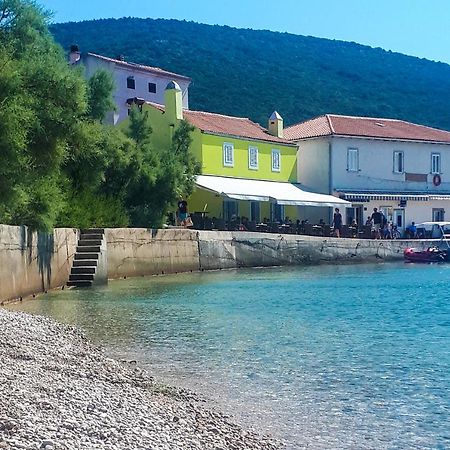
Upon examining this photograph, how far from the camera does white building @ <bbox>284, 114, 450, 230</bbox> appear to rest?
46.7 metres

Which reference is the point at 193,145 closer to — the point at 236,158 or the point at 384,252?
the point at 236,158

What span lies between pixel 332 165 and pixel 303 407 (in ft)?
126

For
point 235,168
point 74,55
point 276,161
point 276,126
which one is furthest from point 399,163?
point 74,55

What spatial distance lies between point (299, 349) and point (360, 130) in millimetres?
37451

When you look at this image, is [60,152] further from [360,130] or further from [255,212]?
[360,130]

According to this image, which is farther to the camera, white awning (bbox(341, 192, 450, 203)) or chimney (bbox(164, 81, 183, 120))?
white awning (bbox(341, 192, 450, 203))

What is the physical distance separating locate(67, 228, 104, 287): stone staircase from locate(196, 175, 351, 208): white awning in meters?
11.5

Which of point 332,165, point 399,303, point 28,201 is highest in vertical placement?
point 332,165

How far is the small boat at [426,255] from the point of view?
40.6 metres

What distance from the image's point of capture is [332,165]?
4641 centimetres

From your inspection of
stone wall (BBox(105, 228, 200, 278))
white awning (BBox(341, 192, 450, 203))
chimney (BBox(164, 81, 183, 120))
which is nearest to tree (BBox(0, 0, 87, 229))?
stone wall (BBox(105, 228, 200, 278))

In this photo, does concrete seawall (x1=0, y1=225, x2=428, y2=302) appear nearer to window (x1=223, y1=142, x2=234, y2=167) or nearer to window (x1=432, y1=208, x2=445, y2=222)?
window (x1=223, y1=142, x2=234, y2=167)

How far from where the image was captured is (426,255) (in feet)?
134

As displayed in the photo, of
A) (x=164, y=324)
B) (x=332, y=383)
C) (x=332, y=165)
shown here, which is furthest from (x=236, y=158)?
(x=332, y=383)
